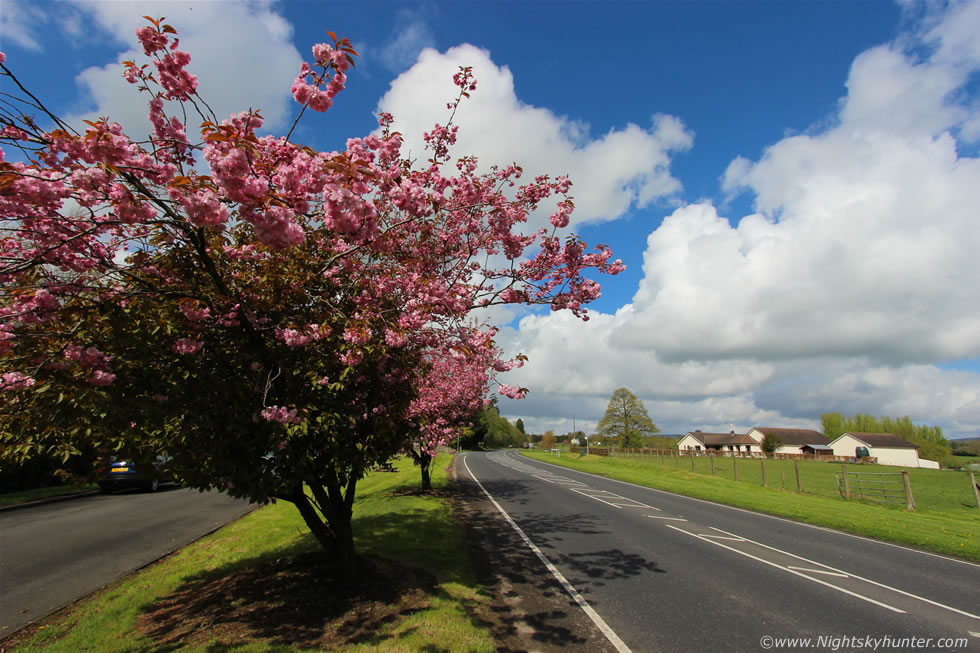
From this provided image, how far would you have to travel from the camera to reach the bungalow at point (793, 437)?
367ft

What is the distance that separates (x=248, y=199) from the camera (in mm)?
4148

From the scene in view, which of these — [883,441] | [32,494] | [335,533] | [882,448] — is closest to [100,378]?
[335,533]

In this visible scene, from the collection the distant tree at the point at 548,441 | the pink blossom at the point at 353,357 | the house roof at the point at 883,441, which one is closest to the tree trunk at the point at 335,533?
the pink blossom at the point at 353,357

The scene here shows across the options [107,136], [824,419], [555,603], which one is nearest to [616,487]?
[555,603]

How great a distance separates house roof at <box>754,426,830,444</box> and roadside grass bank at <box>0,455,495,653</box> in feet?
408

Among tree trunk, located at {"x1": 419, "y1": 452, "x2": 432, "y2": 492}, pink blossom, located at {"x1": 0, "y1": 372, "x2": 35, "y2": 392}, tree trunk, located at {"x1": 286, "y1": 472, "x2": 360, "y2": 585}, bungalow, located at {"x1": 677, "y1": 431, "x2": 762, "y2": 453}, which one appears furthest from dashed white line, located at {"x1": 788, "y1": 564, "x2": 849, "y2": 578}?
bungalow, located at {"x1": 677, "y1": 431, "x2": 762, "y2": 453}

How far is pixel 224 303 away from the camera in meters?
5.68

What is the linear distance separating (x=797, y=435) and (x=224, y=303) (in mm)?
137520

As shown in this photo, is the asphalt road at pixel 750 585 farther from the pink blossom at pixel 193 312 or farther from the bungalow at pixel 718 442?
the bungalow at pixel 718 442

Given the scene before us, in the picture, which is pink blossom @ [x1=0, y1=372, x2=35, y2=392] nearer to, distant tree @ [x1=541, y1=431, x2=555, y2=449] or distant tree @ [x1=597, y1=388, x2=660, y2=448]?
distant tree @ [x1=597, y1=388, x2=660, y2=448]

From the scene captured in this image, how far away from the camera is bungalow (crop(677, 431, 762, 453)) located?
119188 millimetres

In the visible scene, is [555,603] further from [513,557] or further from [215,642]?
[215,642]

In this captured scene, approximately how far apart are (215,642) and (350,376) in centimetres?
339

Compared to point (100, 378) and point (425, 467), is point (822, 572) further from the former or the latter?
point (425, 467)
